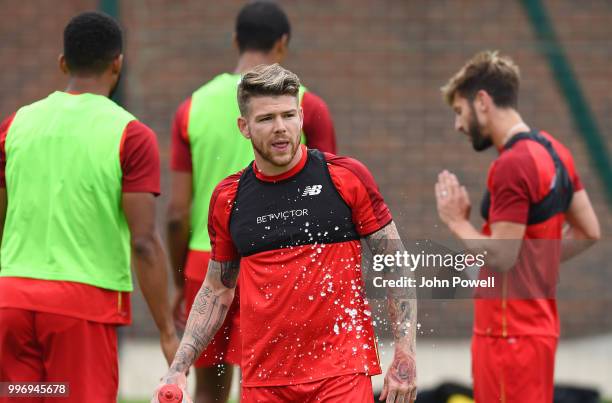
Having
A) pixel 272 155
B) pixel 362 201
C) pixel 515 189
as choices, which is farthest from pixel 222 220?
pixel 515 189

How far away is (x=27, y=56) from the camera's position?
937cm

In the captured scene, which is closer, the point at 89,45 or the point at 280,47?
the point at 89,45

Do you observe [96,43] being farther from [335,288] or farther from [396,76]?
[396,76]

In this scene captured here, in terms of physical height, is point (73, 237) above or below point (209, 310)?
above

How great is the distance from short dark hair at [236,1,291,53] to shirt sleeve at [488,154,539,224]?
1303mm

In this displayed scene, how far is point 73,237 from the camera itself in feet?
15.3

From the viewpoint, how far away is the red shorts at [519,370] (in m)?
5.30

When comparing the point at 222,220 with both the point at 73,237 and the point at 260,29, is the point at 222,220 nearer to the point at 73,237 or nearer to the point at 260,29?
the point at 73,237

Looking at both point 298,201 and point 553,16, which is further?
point 553,16

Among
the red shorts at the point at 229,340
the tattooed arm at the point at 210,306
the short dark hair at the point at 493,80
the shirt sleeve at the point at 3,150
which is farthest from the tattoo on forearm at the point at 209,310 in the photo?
the short dark hair at the point at 493,80

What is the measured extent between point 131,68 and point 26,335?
468cm

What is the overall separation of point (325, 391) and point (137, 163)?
4.34ft

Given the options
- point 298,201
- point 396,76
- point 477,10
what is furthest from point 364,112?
point 298,201

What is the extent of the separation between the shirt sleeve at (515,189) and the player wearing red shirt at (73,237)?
154 centimetres
